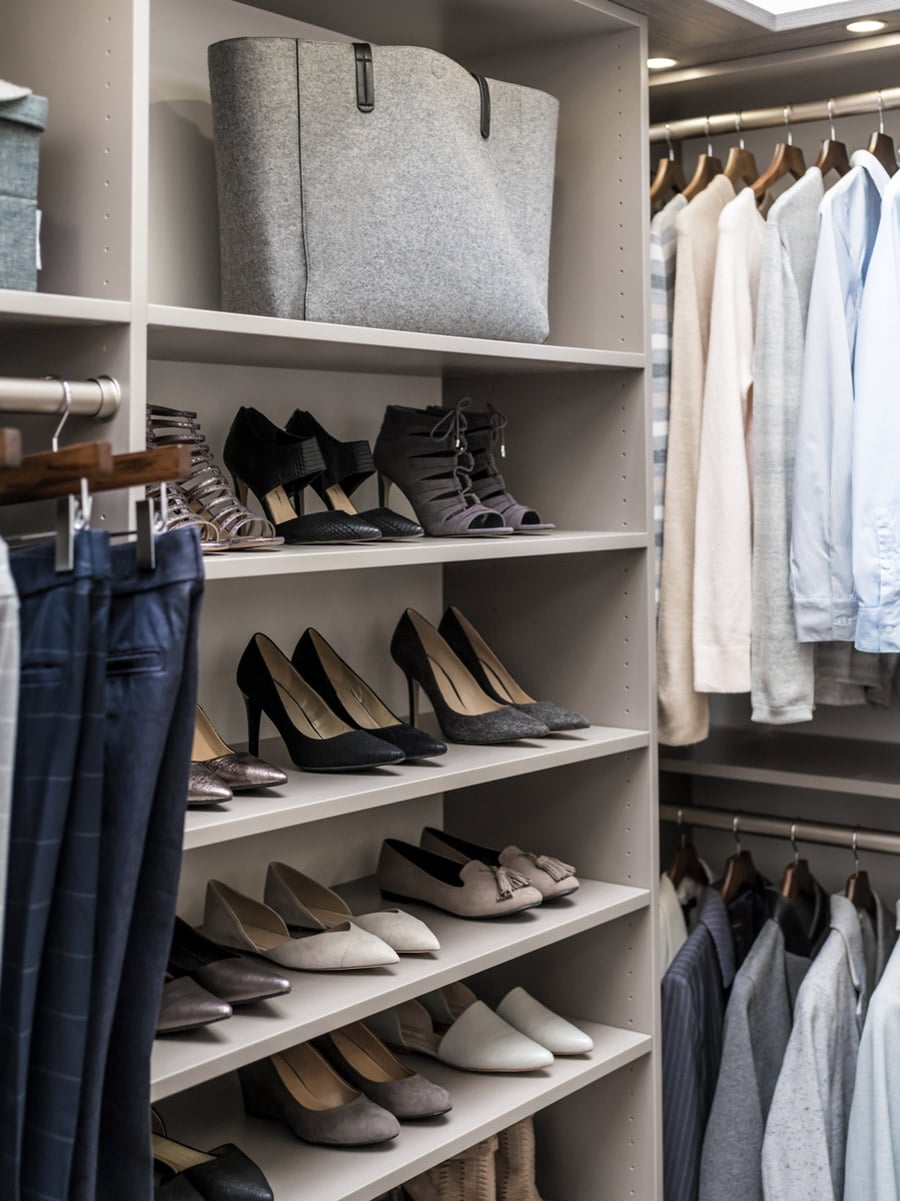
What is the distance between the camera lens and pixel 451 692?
83.9 inches

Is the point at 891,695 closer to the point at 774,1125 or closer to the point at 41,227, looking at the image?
the point at 774,1125

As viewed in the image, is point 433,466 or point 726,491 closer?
point 433,466

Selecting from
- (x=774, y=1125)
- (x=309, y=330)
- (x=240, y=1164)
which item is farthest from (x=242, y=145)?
(x=774, y=1125)

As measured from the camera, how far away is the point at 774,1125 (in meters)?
2.12

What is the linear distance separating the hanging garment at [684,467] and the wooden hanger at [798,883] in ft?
1.31

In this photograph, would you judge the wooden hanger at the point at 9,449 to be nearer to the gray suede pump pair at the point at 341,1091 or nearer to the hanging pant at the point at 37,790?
the hanging pant at the point at 37,790

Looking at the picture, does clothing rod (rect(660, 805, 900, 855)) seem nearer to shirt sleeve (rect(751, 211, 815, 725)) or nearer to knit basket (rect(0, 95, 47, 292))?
shirt sleeve (rect(751, 211, 815, 725))

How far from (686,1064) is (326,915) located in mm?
675

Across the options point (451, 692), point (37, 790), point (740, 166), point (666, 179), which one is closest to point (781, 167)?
point (740, 166)

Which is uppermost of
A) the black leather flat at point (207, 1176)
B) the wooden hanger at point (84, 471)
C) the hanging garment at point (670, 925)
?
the wooden hanger at point (84, 471)

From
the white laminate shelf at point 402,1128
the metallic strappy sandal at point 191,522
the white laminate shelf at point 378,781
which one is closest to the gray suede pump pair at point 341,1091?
Answer: the white laminate shelf at point 402,1128

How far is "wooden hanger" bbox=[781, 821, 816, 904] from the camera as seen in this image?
250 centimetres

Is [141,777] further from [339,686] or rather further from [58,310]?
[339,686]

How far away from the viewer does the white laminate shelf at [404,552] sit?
1.54m
